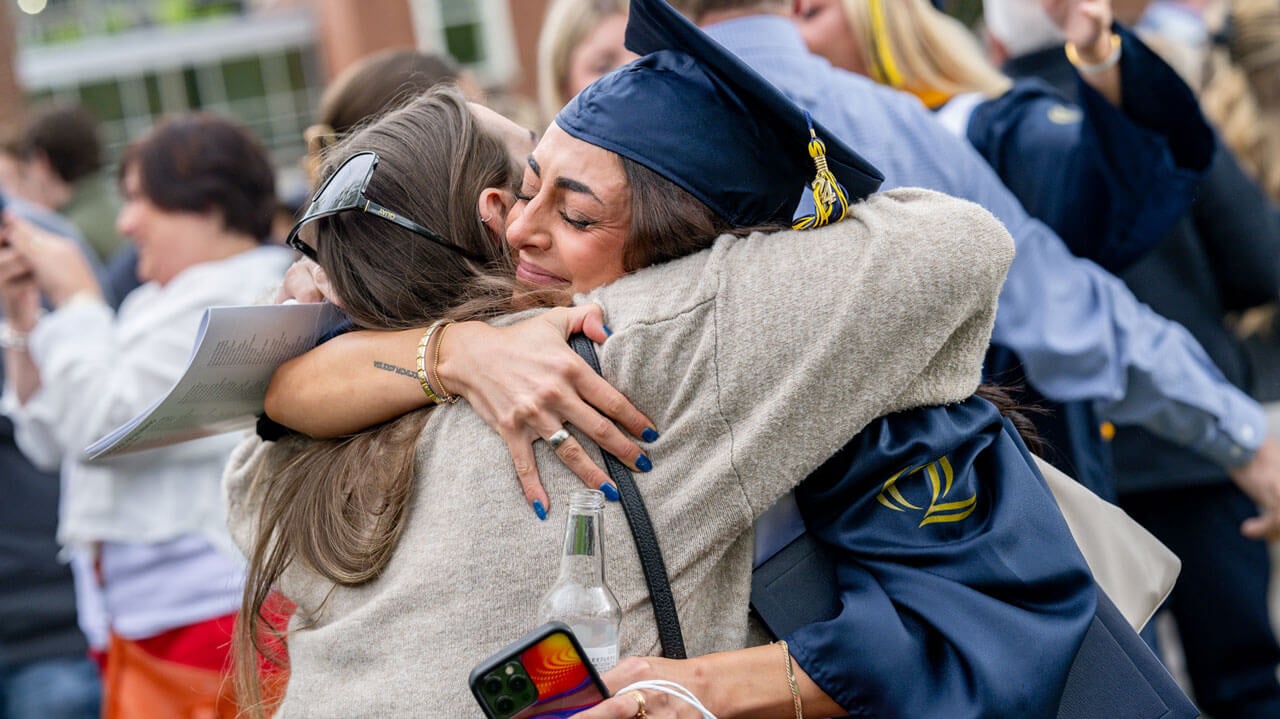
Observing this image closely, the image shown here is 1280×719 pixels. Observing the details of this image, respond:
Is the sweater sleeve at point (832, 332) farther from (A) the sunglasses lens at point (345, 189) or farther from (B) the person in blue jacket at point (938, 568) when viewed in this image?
(A) the sunglasses lens at point (345, 189)

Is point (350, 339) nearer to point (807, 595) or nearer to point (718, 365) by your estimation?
point (718, 365)

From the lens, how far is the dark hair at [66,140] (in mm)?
5867

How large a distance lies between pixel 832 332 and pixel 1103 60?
142cm

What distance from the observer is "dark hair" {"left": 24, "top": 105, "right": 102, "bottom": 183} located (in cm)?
587

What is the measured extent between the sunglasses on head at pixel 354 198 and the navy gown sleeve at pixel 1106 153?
1.56 m

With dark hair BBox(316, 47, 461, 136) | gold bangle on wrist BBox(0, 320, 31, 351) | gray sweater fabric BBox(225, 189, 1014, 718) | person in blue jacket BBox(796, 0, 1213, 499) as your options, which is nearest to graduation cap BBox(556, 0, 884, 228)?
gray sweater fabric BBox(225, 189, 1014, 718)

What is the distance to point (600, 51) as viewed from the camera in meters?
A: 3.84

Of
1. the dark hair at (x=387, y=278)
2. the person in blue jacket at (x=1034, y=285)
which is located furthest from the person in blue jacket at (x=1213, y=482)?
the dark hair at (x=387, y=278)

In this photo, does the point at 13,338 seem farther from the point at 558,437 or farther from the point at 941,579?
the point at 941,579

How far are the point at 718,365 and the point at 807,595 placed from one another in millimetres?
350

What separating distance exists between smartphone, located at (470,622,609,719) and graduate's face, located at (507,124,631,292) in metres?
0.60

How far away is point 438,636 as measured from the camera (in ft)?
5.37

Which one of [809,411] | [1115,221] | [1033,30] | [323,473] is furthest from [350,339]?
[1033,30]

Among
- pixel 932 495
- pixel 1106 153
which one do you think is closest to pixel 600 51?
pixel 1106 153
